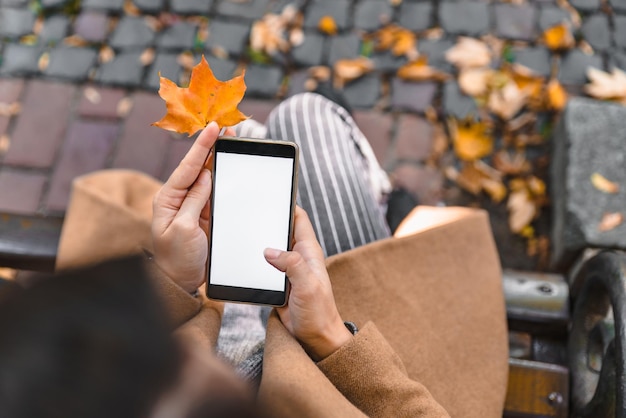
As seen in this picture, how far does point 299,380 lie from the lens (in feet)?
3.75

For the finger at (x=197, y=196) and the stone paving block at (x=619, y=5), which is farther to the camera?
the stone paving block at (x=619, y=5)

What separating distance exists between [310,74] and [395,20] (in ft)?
1.47

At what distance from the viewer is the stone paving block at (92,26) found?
2.89 m

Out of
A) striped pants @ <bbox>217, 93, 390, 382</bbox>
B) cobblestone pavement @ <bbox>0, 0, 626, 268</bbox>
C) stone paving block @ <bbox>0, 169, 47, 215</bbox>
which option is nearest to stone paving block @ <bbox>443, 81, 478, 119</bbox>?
cobblestone pavement @ <bbox>0, 0, 626, 268</bbox>

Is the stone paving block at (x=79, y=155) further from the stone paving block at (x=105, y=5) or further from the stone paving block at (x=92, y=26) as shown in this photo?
the stone paving block at (x=105, y=5)

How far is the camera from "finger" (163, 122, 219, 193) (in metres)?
1.25

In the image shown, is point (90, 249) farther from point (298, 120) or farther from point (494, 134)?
point (494, 134)

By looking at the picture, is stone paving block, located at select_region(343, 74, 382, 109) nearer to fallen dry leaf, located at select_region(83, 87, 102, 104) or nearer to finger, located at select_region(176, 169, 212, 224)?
fallen dry leaf, located at select_region(83, 87, 102, 104)

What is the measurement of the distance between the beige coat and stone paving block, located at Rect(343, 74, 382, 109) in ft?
2.84

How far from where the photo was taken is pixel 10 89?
282cm

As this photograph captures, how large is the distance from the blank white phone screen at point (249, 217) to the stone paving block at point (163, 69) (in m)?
1.58

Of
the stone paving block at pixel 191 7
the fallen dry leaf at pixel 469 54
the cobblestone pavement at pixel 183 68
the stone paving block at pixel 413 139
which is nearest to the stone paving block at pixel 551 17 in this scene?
the cobblestone pavement at pixel 183 68

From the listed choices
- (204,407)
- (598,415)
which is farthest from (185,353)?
(598,415)

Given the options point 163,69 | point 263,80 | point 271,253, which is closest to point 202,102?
point 271,253
